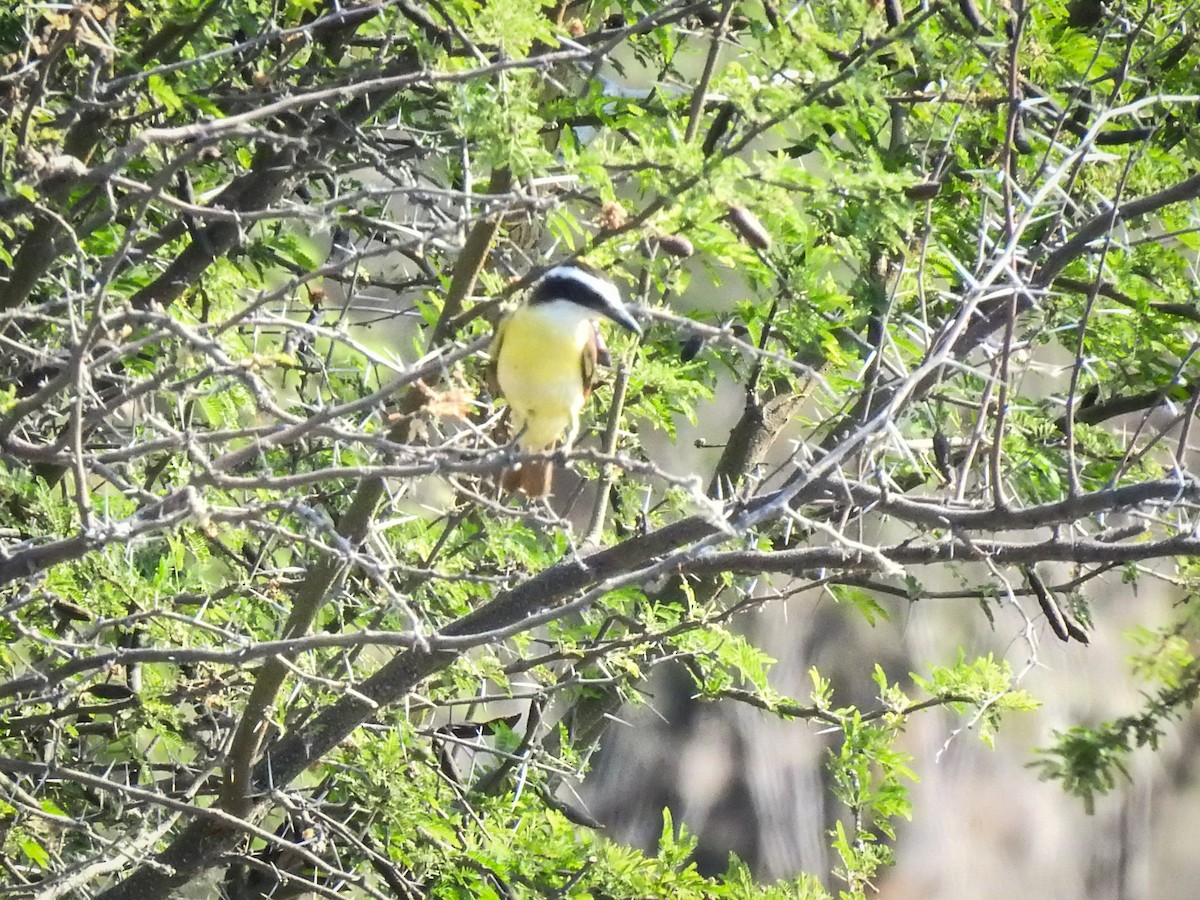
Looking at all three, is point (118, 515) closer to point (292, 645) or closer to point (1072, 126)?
point (292, 645)

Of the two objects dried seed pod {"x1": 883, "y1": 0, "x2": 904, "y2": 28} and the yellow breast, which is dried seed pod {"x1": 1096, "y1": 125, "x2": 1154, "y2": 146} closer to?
dried seed pod {"x1": 883, "y1": 0, "x2": 904, "y2": 28}

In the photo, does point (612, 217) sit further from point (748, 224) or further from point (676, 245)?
point (748, 224)

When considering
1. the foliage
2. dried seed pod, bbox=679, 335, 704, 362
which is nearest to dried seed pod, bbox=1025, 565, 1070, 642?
the foliage

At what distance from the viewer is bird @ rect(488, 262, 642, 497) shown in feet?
9.18

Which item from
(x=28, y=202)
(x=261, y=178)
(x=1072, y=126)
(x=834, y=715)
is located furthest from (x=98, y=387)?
(x=1072, y=126)

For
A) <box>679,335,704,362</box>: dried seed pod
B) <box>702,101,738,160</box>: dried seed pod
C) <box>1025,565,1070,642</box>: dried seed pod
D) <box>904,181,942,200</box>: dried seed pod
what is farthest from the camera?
<box>679,335,704,362</box>: dried seed pod

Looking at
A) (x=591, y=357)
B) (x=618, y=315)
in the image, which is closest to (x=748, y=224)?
(x=618, y=315)

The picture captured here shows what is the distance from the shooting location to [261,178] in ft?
9.74

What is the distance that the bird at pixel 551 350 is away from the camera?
110 inches

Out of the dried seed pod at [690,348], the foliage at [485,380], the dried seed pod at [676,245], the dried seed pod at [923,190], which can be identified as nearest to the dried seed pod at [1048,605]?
the foliage at [485,380]

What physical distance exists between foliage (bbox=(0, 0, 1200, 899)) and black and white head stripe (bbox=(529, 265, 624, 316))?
0.07 metres

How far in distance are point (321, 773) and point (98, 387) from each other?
1.58m

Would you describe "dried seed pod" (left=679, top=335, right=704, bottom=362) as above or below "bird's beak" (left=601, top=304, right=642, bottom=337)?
above

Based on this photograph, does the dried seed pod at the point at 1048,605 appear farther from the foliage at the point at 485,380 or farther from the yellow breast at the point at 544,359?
the yellow breast at the point at 544,359
